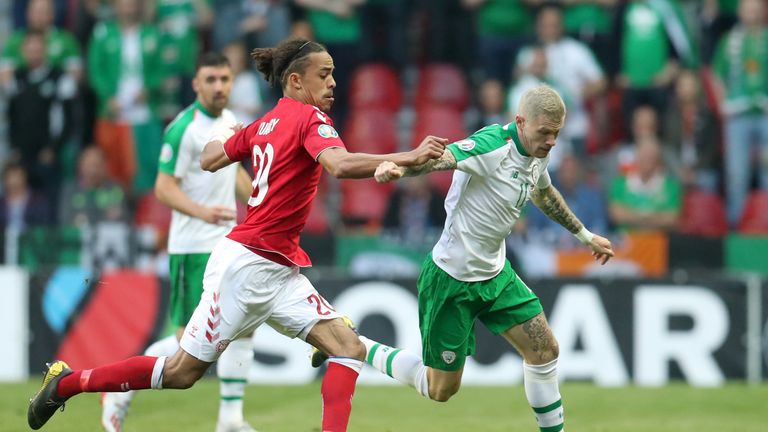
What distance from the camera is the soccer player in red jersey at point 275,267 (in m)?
6.77

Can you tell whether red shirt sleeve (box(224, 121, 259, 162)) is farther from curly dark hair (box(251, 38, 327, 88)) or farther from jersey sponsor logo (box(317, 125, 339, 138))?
jersey sponsor logo (box(317, 125, 339, 138))

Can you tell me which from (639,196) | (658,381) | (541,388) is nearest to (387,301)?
(658,381)

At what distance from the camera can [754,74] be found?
15.0 meters

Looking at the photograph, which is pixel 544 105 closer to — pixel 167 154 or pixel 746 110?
pixel 167 154

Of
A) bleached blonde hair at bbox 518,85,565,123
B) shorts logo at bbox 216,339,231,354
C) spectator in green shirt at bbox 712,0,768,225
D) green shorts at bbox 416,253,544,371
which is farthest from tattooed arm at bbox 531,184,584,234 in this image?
spectator in green shirt at bbox 712,0,768,225

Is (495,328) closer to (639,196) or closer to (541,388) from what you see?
(541,388)

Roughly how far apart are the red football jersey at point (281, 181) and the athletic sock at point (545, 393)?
5.49 ft

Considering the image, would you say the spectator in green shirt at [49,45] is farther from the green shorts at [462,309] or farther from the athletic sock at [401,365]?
the green shorts at [462,309]

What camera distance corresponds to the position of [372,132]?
15250mm

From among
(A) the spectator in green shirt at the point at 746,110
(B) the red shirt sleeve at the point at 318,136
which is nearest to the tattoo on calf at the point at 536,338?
(B) the red shirt sleeve at the point at 318,136

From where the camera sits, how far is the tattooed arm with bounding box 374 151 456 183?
19.6 ft

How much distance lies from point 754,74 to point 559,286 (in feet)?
15.6

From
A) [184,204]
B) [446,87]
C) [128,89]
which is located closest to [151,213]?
[128,89]

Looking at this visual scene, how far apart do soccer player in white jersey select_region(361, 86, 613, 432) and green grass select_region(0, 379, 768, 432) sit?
1.69 meters
